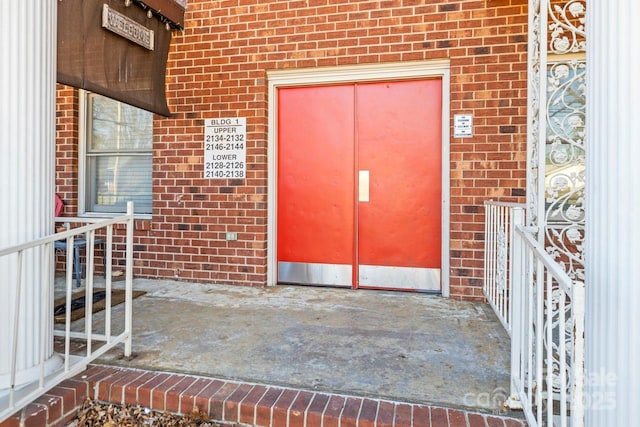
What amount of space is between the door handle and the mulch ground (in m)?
2.70

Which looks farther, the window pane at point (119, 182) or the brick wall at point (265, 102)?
the window pane at point (119, 182)

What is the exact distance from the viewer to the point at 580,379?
1.15 metres

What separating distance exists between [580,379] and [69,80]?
12.0 feet

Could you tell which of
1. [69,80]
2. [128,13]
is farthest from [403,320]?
[128,13]

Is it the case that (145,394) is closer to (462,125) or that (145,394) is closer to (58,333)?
(58,333)

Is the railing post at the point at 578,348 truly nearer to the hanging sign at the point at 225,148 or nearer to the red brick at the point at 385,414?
the red brick at the point at 385,414

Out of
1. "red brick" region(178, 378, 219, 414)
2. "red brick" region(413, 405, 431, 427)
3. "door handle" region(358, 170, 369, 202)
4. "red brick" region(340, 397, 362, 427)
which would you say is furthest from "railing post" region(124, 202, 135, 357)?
"door handle" region(358, 170, 369, 202)

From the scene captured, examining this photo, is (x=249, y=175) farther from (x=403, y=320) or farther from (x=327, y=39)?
(x=403, y=320)

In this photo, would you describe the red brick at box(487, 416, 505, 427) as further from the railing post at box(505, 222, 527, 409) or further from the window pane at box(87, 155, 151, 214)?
the window pane at box(87, 155, 151, 214)

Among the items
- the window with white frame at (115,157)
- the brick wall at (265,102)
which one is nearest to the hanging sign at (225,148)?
the brick wall at (265,102)

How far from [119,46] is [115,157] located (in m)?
1.65

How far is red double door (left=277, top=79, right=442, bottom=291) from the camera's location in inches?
159

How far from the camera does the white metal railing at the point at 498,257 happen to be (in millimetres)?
3043

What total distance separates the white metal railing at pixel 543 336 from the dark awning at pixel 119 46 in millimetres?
3389
